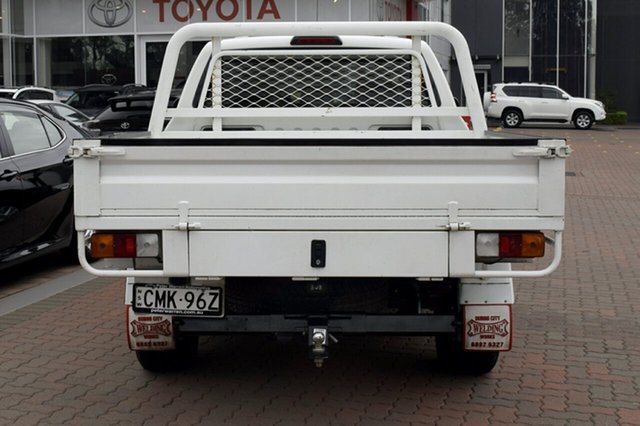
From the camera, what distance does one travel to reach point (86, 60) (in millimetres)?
31281

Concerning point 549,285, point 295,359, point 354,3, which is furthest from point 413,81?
point 354,3

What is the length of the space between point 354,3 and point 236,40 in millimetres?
23066

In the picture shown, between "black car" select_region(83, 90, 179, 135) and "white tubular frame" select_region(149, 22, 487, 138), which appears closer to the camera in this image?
"white tubular frame" select_region(149, 22, 487, 138)

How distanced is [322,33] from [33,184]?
3.75m

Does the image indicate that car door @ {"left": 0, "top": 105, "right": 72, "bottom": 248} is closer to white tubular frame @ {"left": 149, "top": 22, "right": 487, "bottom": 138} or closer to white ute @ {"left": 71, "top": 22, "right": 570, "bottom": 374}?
white tubular frame @ {"left": 149, "top": 22, "right": 487, "bottom": 138}

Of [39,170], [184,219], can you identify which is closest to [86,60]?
[39,170]

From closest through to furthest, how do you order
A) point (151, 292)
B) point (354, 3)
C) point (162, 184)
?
point (162, 184), point (151, 292), point (354, 3)

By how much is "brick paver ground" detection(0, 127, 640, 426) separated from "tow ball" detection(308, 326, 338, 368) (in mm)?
302

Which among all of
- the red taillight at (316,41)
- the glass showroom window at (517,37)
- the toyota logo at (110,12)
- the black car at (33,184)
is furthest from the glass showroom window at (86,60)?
the red taillight at (316,41)

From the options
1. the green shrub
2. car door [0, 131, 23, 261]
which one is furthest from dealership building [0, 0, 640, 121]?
car door [0, 131, 23, 261]

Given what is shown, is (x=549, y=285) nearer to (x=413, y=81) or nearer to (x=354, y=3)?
(x=413, y=81)

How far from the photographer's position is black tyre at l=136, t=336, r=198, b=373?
5691 mm

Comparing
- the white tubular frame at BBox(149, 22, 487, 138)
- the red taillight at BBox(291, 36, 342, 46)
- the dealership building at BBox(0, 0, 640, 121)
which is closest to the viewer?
the white tubular frame at BBox(149, 22, 487, 138)

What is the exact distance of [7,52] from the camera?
3106 centimetres
